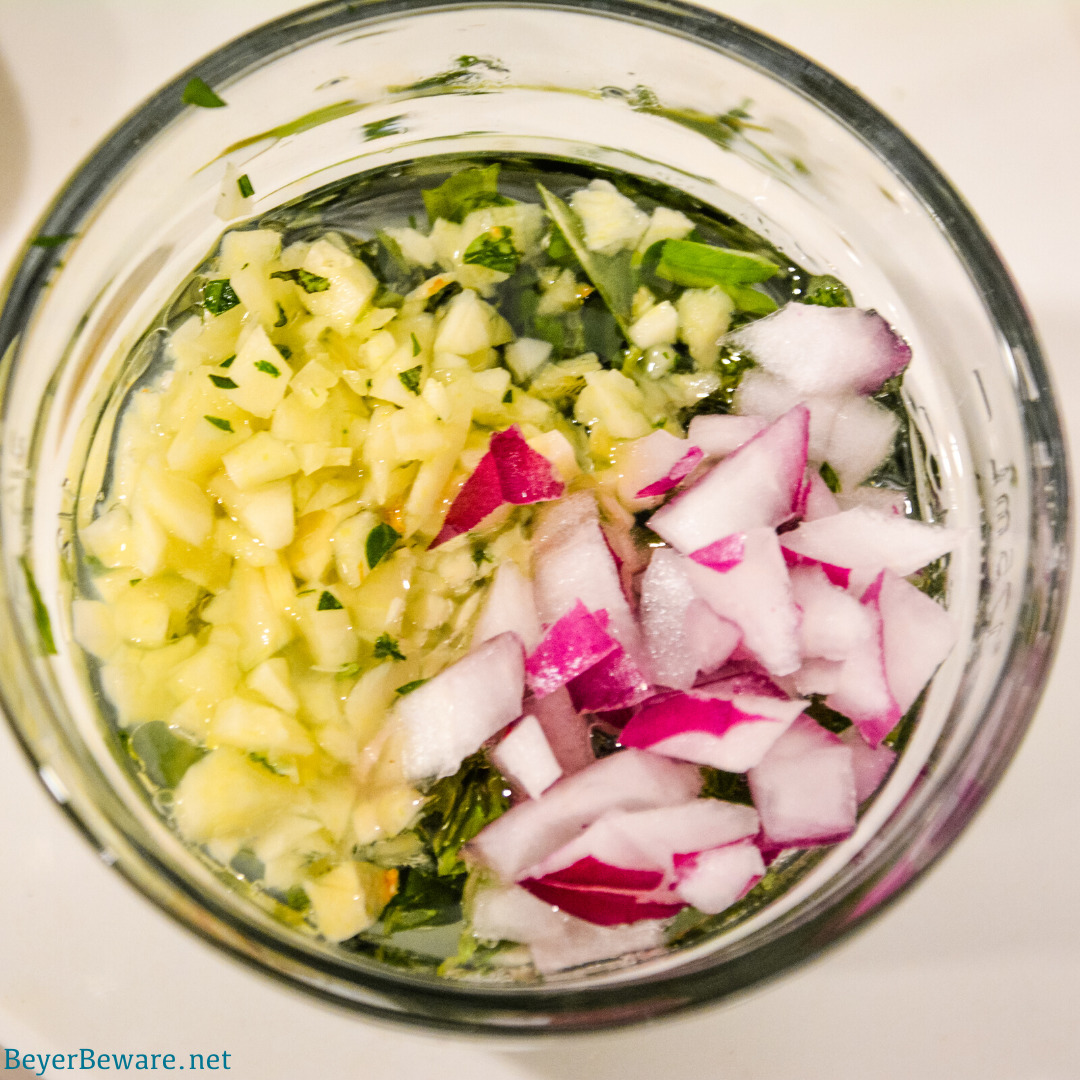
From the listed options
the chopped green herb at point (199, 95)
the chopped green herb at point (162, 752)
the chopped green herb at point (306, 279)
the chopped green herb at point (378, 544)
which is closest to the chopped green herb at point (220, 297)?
the chopped green herb at point (306, 279)

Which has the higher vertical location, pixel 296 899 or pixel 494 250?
pixel 494 250

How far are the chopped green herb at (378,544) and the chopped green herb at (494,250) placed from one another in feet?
0.95

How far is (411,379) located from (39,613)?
39 centimetres

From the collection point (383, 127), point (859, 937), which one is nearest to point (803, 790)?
point (859, 937)

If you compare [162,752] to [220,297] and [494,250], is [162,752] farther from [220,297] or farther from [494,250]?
[494,250]

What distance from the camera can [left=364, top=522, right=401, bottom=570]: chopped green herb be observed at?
75cm

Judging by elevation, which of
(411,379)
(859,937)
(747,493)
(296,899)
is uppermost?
(411,379)

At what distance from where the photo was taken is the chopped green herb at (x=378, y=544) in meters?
0.75

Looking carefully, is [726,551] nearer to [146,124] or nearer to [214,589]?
[214,589]

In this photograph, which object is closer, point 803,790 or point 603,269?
point 803,790

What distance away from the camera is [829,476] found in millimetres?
836

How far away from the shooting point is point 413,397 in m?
0.78

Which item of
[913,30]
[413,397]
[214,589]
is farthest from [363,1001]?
[913,30]

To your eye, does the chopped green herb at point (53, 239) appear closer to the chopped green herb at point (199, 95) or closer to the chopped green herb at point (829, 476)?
the chopped green herb at point (199, 95)
